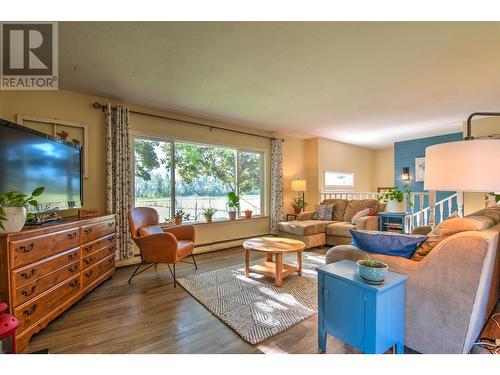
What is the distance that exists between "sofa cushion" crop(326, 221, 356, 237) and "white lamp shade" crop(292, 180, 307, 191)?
1.15 m

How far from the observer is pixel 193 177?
420 cm

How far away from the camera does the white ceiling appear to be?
Result: 1.84m

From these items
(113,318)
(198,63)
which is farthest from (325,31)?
(113,318)

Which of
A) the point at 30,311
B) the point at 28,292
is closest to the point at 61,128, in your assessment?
the point at 28,292

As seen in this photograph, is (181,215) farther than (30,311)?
Yes

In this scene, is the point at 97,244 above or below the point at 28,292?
above

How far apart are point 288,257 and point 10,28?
402 cm

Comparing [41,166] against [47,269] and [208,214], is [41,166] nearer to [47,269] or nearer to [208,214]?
[47,269]

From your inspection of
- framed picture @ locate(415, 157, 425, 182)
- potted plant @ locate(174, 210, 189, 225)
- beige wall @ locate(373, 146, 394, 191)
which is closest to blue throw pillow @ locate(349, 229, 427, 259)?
potted plant @ locate(174, 210, 189, 225)

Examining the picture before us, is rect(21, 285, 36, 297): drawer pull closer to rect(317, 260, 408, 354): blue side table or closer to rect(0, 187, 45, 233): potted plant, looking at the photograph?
rect(0, 187, 45, 233): potted plant

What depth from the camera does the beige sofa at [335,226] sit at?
4133mm

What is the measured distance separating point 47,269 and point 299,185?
4.46 m
